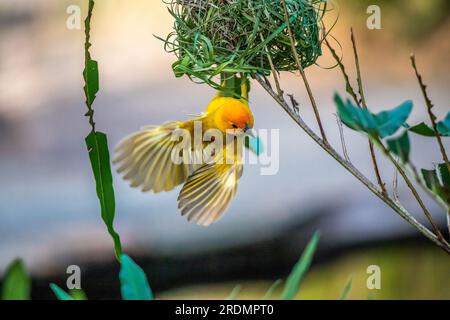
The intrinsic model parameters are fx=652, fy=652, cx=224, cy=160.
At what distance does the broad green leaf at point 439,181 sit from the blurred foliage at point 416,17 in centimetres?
139

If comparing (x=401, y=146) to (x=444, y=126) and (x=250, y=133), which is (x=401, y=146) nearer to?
(x=444, y=126)

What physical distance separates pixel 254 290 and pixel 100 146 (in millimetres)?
1268

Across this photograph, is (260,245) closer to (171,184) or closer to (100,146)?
(171,184)

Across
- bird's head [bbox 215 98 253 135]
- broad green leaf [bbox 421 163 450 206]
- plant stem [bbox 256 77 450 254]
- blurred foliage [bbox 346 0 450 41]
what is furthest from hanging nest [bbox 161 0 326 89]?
blurred foliage [bbox 346 0 450 41]

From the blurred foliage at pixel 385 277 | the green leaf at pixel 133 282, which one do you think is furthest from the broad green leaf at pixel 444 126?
the blurred foliage at pixel 385 277

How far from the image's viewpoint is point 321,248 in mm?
2143

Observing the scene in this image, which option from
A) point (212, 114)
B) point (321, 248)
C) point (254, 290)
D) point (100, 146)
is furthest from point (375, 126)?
point (321, 248)

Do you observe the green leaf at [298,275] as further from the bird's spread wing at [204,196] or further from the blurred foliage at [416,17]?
the blurred foliage at [416,17]

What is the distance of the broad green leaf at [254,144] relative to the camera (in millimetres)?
952

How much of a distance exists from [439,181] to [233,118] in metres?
0.35

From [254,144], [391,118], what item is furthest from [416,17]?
[391,118]

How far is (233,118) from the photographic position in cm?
92

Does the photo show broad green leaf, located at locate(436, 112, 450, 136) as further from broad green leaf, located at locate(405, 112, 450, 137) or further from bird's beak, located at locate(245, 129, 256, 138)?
bird's beak, located at locate(245, 129, 256, 138)
